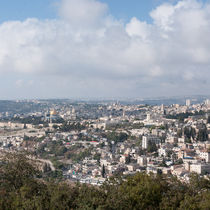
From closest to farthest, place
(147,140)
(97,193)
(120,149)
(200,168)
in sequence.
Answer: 1. (97,193)
2. (200,168)
3. (147,140)
4. (120,149)

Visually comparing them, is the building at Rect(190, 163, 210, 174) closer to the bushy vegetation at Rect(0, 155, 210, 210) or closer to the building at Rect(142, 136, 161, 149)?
the building at Rect(142, 136, 161, 149)

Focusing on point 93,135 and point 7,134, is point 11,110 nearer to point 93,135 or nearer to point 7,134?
point 7,134

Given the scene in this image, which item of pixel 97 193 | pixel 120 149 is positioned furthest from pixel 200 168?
pixel 97 193

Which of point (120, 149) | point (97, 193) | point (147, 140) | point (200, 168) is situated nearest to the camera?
point (97, 193)

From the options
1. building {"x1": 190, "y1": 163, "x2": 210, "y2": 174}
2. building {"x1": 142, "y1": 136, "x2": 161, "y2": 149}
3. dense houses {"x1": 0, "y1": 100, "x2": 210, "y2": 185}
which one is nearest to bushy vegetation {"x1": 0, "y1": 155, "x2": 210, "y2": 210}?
dense houses {"x1": 0, "y1": 100, "x2": 210, "y2": 185}

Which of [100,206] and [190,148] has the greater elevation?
[100,206]

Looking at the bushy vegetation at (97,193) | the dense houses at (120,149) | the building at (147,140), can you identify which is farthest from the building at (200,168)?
the bushy vegetation at (97,193)

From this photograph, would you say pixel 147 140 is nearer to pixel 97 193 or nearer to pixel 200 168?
pixel 200 168

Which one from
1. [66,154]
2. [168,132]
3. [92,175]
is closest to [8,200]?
[92,175]
